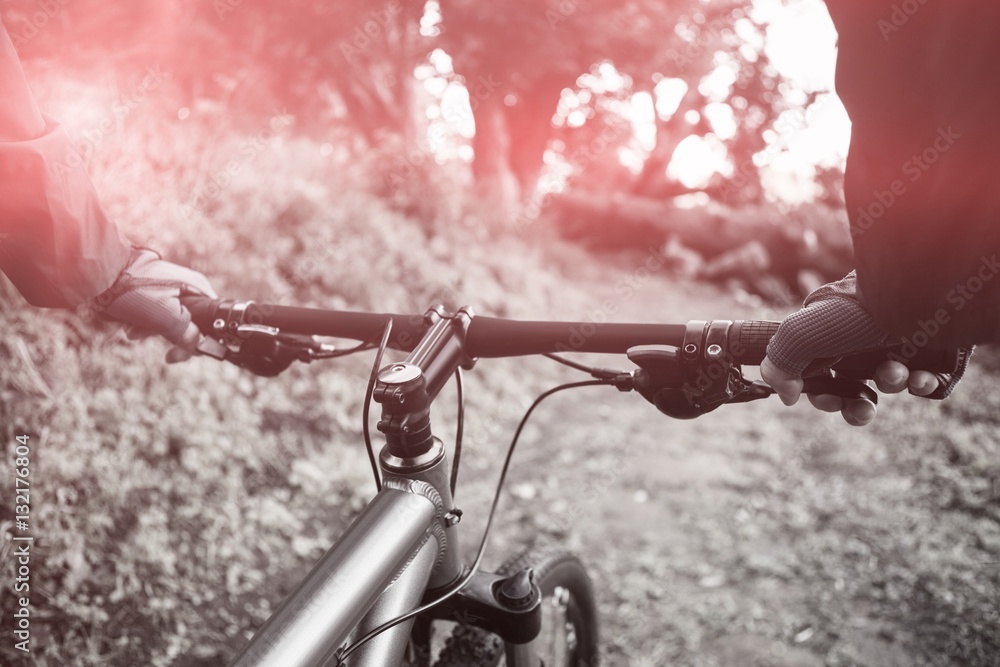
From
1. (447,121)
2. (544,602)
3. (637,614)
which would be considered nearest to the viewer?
(544,602)

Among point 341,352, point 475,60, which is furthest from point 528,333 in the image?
point 475,60

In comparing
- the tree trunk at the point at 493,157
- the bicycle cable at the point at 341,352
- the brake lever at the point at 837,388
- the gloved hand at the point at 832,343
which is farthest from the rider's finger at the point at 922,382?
the tree trunk at the point at 493,157

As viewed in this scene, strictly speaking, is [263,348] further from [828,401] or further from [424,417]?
[828,401]

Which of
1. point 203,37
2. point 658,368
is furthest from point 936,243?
point 203,37

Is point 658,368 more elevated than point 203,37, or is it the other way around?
point 203,37

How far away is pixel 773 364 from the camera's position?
1.37 m

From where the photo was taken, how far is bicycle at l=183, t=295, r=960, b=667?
1337 millimetres

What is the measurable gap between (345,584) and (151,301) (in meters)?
1.01

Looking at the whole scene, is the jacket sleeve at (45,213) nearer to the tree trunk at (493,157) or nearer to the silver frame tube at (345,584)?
the silver frame tube at (345,584)

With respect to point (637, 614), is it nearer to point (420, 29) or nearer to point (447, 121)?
point (420, 29)

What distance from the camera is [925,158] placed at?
103cm

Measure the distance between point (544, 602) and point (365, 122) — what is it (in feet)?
29.6

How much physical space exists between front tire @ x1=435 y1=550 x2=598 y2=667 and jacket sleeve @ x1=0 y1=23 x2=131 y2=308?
4.80 feet

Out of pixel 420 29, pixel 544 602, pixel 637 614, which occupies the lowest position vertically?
pixel 637 614
